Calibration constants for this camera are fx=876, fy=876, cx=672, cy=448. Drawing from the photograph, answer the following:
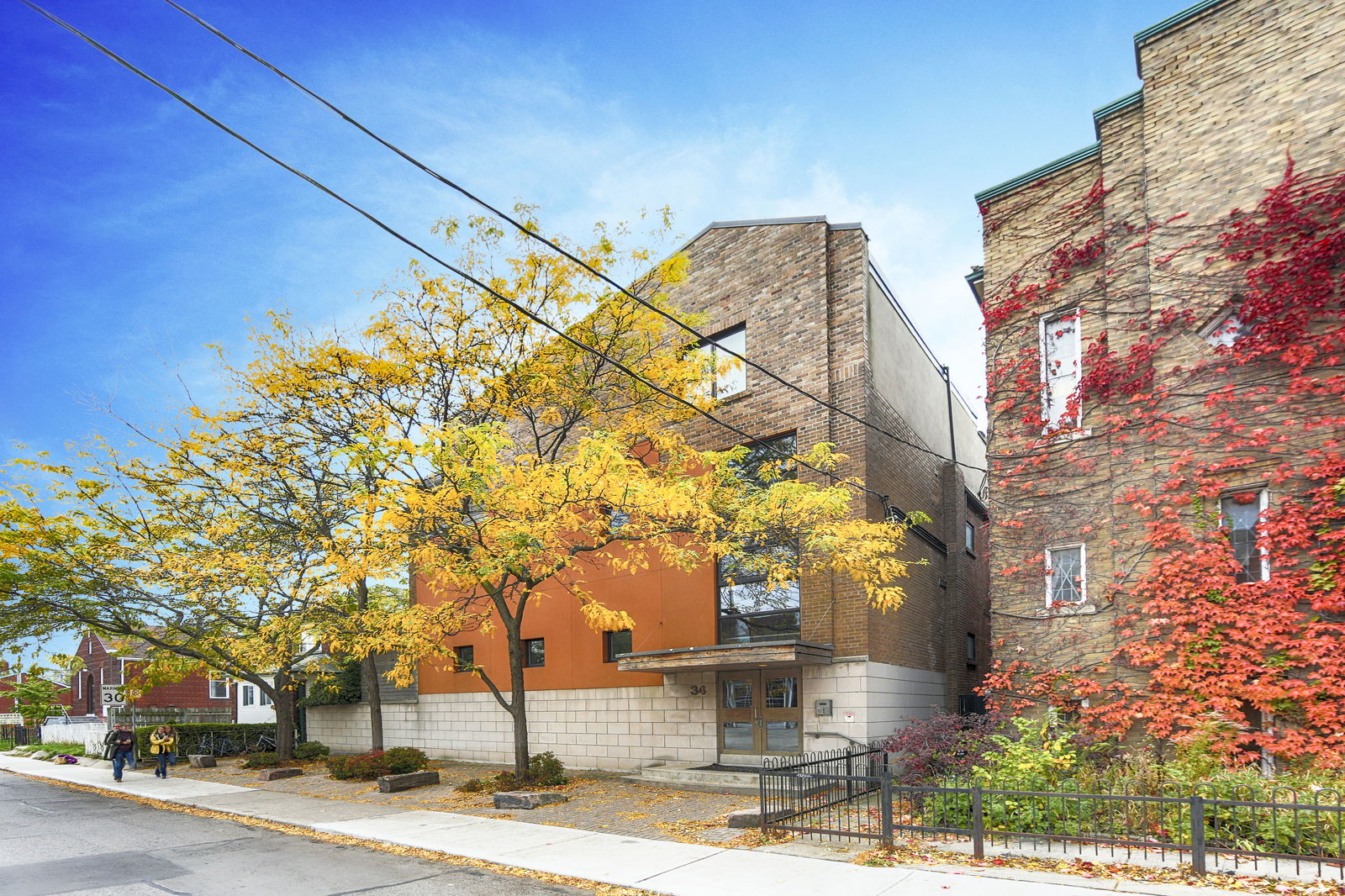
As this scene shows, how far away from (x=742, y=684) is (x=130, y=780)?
55.6 ft

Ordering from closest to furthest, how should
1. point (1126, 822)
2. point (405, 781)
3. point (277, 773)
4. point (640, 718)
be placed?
point (1126, 822), point (405, 781), point (640, 718), point (277, 773)

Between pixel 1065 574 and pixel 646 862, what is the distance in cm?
863

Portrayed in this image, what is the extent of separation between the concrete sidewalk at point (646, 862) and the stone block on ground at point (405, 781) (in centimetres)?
129

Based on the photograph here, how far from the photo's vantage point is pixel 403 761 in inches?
795

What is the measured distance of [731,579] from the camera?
18000 millimetres

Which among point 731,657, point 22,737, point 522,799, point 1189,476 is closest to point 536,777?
point 522,799

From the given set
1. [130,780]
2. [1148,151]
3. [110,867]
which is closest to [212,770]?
[130,780]

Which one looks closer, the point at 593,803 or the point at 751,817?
the point at 751,817

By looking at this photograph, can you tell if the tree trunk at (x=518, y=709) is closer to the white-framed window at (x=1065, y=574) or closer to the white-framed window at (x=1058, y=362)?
the white-framed window at (x=1065, y=574)

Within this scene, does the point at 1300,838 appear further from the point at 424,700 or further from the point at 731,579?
the point at 424,700

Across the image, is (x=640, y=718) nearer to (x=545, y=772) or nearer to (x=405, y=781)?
(x=545, y=772)

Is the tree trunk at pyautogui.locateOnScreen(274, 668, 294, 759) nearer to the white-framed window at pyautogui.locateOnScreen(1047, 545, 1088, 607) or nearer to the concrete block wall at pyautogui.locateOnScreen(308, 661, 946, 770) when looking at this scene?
the concrete block wall at pyautogui.locateOnScreen(308, 661, 946, 770)

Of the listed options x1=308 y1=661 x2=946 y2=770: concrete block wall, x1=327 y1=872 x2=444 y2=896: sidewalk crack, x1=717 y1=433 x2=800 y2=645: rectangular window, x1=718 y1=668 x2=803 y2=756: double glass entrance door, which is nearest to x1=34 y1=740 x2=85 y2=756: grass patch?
x1=308 y1=661 x2=946 y2=770: concrete block wall

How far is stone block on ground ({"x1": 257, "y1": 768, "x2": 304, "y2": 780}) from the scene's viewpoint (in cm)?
2177
